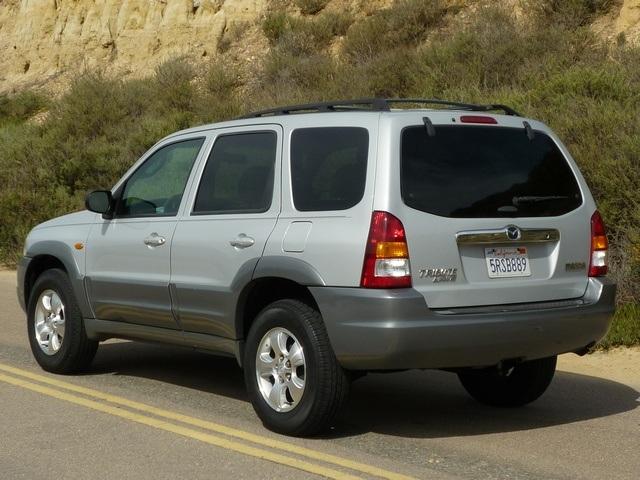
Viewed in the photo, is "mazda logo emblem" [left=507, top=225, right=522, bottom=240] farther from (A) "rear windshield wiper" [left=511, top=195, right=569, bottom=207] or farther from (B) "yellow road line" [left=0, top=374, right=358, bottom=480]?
(B) "yellow road line" [left=0, top=374, right=358, bottom=480]

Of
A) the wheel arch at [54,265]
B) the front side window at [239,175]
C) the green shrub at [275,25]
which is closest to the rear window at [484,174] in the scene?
the front side window at [239,175]

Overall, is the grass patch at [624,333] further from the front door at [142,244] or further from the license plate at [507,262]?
the front door at [142,244]

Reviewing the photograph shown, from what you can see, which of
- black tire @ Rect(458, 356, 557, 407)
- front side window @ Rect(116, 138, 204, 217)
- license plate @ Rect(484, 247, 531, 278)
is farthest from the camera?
front side window @ Rect(116, 138, 204, 217)

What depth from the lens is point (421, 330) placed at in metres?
5.92

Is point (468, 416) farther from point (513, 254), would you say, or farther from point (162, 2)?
point (162, 2)

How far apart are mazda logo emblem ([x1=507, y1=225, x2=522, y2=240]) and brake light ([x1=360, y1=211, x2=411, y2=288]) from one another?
2.23 feet

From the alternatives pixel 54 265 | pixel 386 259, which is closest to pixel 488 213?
pixel 386 259

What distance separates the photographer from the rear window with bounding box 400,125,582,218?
620cm

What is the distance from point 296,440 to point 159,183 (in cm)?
244

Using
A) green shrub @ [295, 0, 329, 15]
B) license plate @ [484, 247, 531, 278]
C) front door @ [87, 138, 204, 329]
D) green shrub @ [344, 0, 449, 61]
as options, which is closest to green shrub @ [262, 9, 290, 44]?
green shrub @ [295, 0, 329, 15]

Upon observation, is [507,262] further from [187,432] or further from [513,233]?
[187,432]

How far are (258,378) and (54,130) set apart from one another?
59.3ft

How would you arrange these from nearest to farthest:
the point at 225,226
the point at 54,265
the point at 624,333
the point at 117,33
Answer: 1. the point at 225,226
2. the point at 54,265
3. the point at 624,333
4. the point at 117,33

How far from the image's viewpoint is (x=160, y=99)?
83.8 feet
